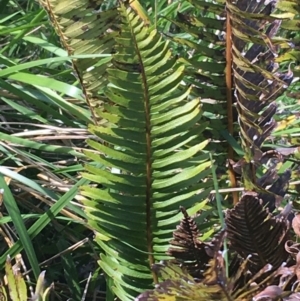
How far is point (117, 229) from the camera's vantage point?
2.86 ft

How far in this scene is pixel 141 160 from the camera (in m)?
0.85

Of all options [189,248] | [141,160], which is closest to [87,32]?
[141,160]

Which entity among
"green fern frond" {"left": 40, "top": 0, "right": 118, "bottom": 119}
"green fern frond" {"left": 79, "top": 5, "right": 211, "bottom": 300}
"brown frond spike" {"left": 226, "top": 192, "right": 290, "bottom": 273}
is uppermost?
"green fern frond" {"left": 40, "top": 0, "right": 118, "bottom": 119}

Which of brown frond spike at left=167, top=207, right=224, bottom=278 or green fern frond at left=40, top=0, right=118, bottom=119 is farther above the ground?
green fern frond at left=40, top=0, right=118, bottom=119

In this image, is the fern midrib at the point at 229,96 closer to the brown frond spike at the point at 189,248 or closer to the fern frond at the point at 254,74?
the fern frond at the point at 254,74

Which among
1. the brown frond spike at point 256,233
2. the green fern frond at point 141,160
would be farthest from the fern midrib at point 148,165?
the brown frond spike at point 256,233

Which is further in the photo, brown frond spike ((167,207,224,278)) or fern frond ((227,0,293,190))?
fern frond ((227,0,293,190))

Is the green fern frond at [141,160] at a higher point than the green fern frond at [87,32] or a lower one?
lower

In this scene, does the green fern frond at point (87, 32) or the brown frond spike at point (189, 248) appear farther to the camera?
the green fern frond at point (87, 32)

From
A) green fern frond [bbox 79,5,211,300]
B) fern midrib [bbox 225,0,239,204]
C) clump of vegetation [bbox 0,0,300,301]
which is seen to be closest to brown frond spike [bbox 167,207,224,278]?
clump of vegetation [bbox 0,0,300,301]

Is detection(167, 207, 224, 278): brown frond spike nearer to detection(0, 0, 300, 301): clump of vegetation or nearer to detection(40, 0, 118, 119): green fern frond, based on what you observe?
detection(0, 0, 300, 301): clump of vegetation

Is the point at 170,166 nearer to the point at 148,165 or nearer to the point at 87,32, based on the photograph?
the point at 148,165

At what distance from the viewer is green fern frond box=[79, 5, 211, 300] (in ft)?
2.70

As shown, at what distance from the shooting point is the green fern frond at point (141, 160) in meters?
0.82
